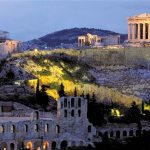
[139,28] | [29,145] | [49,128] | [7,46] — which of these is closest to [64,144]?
[49,128]

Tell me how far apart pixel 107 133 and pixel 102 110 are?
2.84m

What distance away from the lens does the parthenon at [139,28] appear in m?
98.9

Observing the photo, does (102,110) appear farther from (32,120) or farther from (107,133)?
(32,120)

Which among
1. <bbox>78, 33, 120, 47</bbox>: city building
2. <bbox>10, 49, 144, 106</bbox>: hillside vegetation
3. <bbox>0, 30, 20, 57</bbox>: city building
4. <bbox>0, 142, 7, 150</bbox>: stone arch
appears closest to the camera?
<bbox>0, 142, 7, 150</bbox>: stone arch

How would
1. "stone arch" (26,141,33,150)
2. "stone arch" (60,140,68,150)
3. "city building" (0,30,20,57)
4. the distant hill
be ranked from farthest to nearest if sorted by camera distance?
the distant hill
"city building" (0,30,20,57)
"stone arch" (60,140,68,150)
"stone arch" (26,141,33,150)

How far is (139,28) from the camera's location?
324 ft

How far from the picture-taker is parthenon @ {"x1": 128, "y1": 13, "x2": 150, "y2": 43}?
324ft

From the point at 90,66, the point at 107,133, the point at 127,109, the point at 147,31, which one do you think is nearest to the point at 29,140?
the point at 107,133

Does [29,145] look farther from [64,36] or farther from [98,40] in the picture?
[64,36]

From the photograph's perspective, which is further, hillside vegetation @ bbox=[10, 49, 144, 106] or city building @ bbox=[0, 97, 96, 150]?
hillside vegetation @ bbox=[10, 49, 144, 106]

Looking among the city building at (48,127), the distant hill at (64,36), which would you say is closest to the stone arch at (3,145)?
the city building at (48,127)

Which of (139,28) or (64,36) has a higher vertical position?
(139,28)

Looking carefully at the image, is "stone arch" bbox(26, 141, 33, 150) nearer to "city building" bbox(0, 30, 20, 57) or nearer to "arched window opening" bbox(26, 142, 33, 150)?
"arched window opening" bbox(26, 142, 33, 150)

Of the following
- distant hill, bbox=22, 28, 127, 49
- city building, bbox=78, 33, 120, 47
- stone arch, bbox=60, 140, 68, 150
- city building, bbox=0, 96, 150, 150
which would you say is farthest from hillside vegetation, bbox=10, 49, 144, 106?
distant hill, bbox=22, 28, 127, 49
